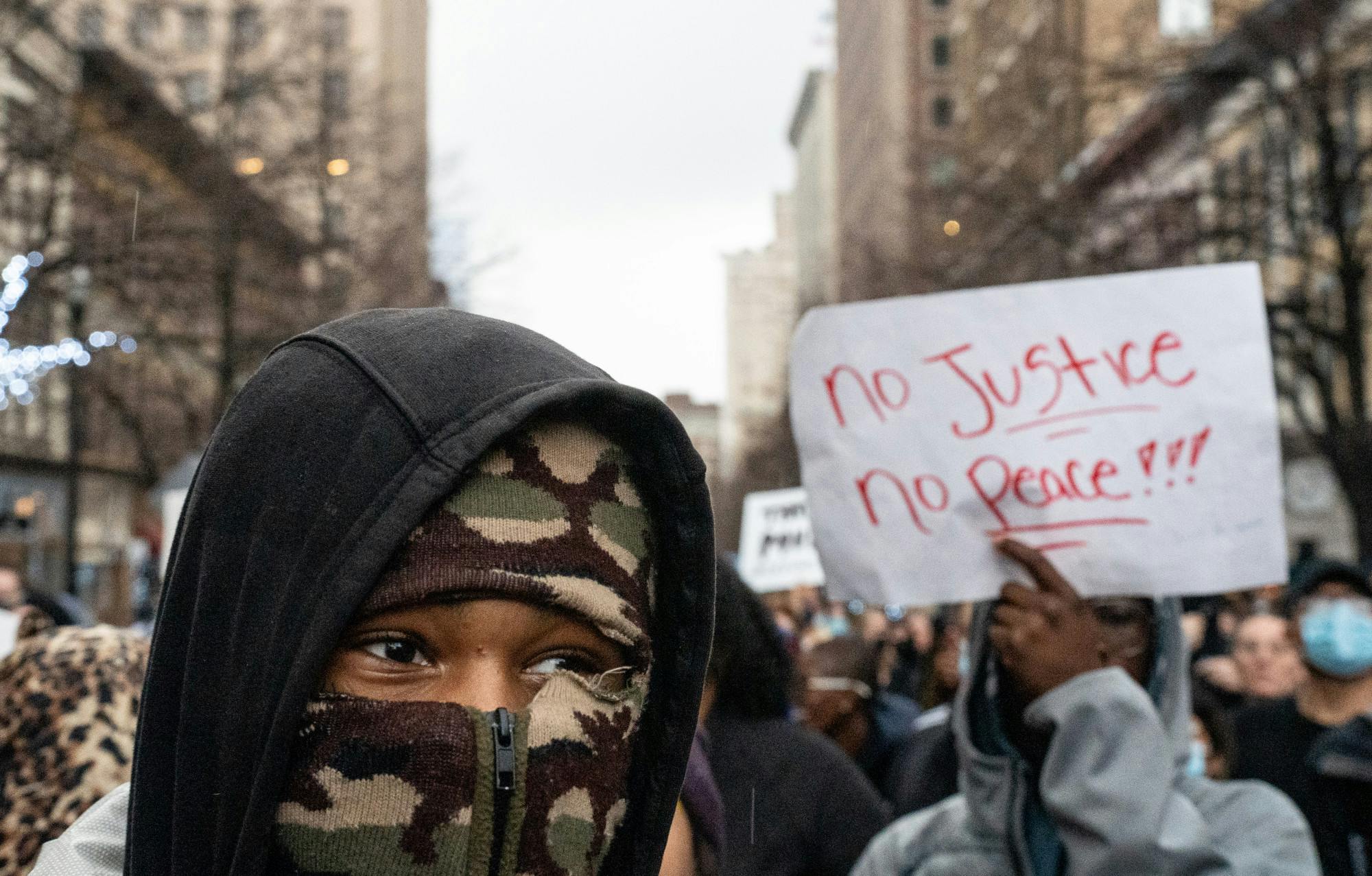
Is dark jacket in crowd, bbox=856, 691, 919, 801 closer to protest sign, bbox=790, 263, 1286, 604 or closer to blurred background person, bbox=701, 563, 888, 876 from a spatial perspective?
blurred background person, bbox=701, 563, 888, 876

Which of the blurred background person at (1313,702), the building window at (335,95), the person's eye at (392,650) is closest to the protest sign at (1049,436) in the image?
the person's eye at (392,650)

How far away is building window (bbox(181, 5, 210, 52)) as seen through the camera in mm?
21594

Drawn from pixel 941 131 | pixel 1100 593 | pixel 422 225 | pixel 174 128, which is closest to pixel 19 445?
pixel 422 225

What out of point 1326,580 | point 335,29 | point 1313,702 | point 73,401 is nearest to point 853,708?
point 1313,702

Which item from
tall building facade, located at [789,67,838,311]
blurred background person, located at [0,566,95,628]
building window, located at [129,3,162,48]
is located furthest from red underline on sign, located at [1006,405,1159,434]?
tall building facade, located at [789,67,838,311]

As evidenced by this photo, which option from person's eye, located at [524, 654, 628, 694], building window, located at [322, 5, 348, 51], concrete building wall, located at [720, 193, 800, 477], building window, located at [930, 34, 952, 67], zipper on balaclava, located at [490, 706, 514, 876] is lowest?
concrete building wall, located at [720, 193, 800, 477]

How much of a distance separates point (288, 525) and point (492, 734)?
277 millimetres

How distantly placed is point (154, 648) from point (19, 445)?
98.6 ft

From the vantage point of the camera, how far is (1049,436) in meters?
3.30

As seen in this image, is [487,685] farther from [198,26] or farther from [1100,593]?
[198,26]

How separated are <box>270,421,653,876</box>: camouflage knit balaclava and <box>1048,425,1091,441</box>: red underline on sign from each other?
1.75m

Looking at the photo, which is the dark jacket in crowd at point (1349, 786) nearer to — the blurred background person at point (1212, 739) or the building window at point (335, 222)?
the blurred background person at point (1212, 739)

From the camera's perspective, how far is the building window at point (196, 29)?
21594mm

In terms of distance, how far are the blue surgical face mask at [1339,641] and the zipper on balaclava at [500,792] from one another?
4632 millimetres
